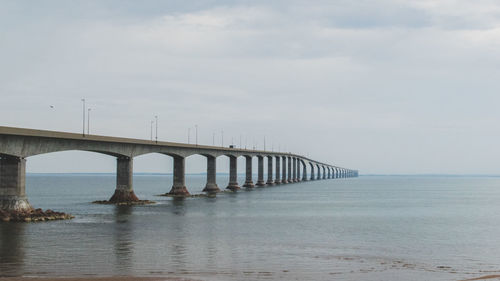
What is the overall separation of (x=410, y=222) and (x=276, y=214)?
634 inches

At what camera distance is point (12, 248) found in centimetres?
3691

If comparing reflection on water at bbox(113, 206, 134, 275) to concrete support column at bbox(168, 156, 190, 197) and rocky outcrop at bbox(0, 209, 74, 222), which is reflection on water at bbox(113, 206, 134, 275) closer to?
rocky outcrop at bbox(0, 209, 74, 222)

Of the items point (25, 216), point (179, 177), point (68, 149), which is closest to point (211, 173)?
point (179, 177)

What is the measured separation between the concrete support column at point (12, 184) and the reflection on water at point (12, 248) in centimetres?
467

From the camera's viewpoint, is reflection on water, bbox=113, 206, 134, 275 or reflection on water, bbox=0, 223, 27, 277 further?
reflection on water, bbox=113, 206, 134, 275

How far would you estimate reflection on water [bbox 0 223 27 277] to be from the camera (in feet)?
94.9

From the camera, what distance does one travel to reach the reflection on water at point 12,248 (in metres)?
28.9

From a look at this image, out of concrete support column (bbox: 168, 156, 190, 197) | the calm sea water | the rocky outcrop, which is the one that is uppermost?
concrete support column (bbox: 168, 156, 190, 197)

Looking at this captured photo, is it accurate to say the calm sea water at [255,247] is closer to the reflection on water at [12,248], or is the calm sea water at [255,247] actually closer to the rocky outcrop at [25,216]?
the reflection on water at [12,248]

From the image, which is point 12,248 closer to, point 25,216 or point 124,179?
point 25,216

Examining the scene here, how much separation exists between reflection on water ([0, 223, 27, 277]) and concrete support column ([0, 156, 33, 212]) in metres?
4.67

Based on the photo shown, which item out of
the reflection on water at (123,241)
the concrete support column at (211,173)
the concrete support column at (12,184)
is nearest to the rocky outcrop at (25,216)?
the concrete support column at (12,184)

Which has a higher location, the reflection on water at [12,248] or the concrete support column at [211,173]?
the concrete support column at [211,173]

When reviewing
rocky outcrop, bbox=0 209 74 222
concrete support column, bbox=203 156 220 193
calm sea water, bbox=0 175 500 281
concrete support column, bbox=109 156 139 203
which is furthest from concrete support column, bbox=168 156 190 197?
rocky outcrop, bbox=0 209 74 222
